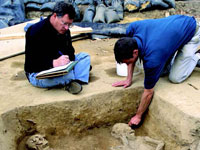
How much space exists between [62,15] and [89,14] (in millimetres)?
3766

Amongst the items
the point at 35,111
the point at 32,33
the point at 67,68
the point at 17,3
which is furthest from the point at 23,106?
the point at 17,3

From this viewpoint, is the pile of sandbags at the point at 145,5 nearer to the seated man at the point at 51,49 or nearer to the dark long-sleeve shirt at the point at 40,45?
the seated man at the point at 51,49

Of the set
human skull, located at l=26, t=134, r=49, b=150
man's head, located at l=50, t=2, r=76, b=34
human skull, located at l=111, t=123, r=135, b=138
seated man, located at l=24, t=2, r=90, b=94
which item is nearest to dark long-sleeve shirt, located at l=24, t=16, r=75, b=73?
seated man, located at l=24, t=2, r=90, b=94

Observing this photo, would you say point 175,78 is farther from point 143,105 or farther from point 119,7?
point 119,7

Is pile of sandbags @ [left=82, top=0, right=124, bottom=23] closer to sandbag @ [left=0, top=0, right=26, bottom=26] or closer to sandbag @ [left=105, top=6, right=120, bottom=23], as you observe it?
sandbag @ [left=105, top=6, right=120, bottom=23]

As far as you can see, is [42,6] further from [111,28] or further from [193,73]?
[193,73]

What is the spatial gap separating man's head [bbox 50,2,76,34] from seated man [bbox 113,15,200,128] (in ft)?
2.12

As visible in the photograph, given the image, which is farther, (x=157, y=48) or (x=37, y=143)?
(x=37, y=143)

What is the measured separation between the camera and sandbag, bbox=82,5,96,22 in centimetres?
619

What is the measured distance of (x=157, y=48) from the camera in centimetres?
240

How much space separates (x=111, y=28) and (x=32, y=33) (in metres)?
2.93

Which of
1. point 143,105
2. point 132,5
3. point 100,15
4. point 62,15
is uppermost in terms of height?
point 62,15

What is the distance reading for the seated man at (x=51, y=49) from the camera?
104 inches

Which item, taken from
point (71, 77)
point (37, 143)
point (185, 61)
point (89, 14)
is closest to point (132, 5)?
point (89, 14)
